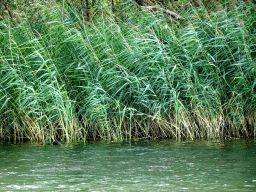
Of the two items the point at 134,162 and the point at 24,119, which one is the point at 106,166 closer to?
the point at 134,162

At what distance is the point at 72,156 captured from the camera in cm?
697

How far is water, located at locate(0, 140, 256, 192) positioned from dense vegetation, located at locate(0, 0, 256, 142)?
447 millimetres

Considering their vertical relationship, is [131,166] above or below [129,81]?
below

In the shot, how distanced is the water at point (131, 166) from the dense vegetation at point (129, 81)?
0.45 metres

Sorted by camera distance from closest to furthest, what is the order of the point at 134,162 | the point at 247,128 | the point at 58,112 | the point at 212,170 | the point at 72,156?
the point at 212,170 < the point at 134,162 < the point at 72,156 < the point at 58,112 < the point at 247,128

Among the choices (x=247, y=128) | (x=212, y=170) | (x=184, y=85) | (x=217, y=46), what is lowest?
(x=212, y=170)

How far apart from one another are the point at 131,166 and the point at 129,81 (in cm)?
231

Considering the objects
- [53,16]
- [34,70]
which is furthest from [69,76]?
[53,16]

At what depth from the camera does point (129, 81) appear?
817 centimetres

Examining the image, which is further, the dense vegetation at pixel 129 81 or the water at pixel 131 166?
the dense vegetation at pixel 129 81

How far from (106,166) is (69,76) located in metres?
2.70

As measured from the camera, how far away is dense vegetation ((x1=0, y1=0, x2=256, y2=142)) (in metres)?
8.17

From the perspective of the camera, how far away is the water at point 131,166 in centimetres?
511

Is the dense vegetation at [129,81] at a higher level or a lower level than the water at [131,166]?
higher
